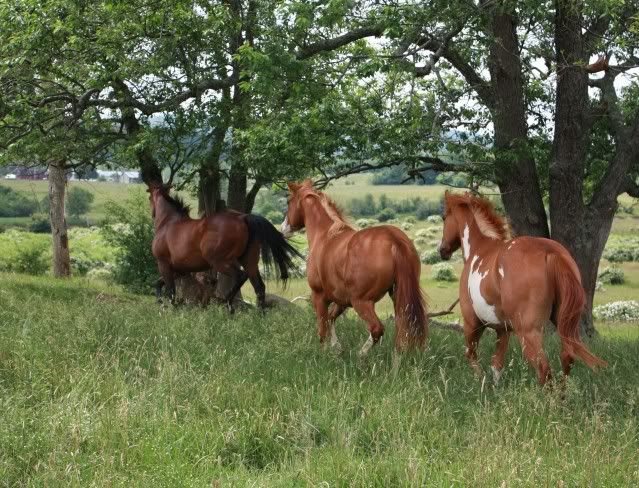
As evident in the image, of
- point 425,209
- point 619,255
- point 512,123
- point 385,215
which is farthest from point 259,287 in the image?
point 425,209

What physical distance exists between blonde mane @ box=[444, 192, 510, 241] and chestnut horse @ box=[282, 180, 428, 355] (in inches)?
29.1

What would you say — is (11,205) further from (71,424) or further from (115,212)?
(71,424)

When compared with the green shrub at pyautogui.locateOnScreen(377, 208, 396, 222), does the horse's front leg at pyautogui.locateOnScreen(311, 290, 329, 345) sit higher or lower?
higher

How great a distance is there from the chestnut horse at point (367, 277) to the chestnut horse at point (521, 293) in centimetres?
66

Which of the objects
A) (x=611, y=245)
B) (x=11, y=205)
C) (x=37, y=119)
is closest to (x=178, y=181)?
(x=37, y=119)

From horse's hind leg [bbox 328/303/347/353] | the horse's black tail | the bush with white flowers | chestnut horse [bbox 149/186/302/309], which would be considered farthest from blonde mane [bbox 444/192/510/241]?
the bush with white flowers

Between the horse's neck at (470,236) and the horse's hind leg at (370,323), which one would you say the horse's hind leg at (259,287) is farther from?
the horse's neck at (470,236)

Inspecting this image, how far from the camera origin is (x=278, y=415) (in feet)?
21.3

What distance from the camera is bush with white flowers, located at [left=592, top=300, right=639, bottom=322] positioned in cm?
3136

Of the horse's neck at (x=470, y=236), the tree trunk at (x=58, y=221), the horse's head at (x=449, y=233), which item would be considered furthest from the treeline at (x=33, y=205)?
the horse's neck at (x=470, y=236)

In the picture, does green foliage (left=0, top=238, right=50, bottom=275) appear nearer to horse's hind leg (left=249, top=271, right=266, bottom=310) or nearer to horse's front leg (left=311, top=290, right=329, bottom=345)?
horse's hind leg (left=249, top=271, right=266, bottom=310)

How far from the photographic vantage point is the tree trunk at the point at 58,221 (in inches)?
1043

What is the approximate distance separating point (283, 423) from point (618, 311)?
28781mm

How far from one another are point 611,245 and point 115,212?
1633 inches
